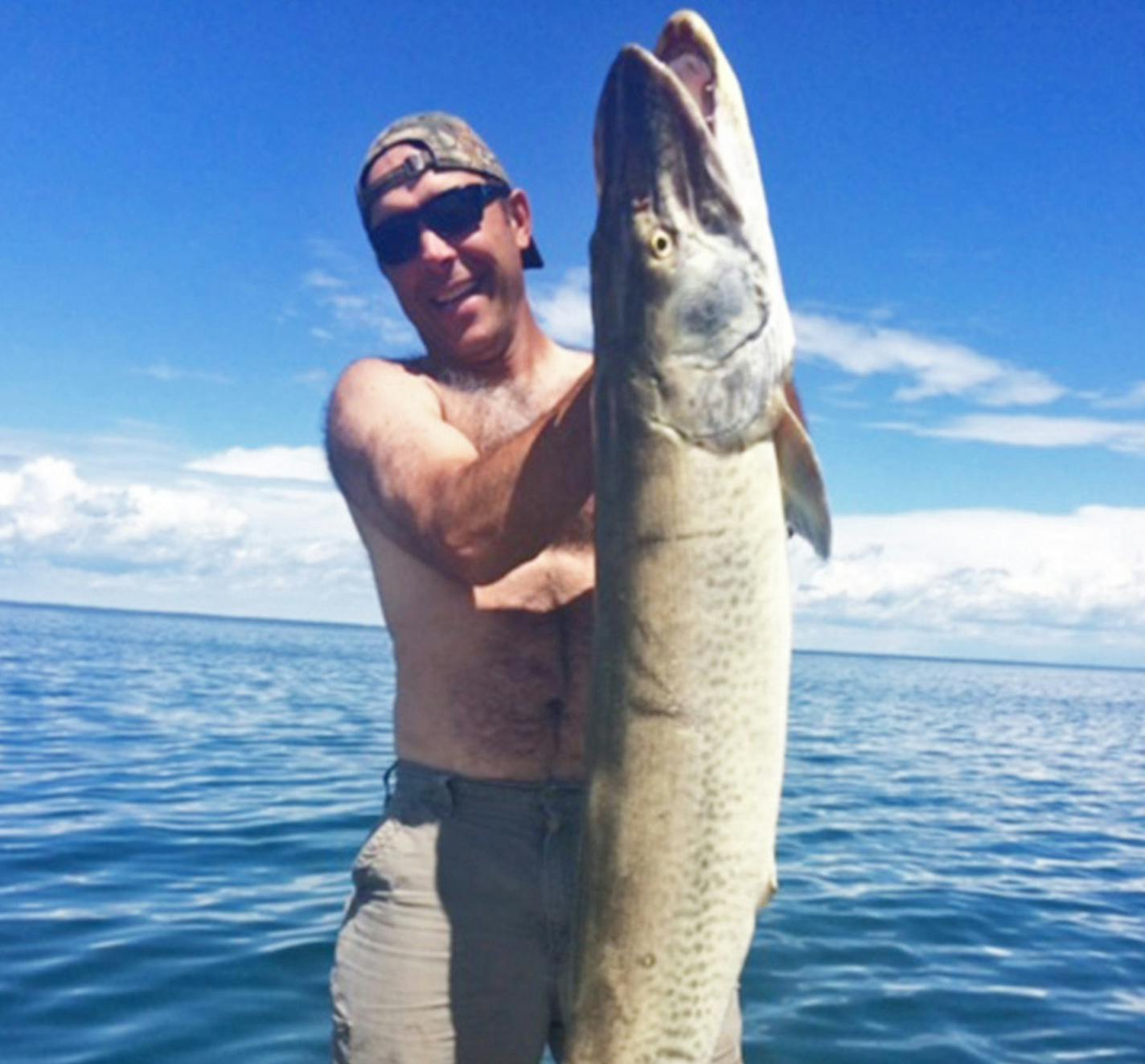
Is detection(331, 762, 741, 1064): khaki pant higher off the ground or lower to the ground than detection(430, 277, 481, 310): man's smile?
lower

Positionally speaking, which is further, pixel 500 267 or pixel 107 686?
pixel 107 686

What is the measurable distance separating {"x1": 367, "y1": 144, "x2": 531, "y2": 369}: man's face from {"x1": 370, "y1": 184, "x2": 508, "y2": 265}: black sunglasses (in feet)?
0.06

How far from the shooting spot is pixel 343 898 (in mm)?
10023

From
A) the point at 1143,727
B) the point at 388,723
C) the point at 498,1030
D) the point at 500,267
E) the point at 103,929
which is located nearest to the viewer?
the point at 498,1030

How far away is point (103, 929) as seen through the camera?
8.98m

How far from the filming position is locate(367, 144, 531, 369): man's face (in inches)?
154

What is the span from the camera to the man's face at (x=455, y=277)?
3908 millimetres

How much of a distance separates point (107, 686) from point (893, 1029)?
27.5m

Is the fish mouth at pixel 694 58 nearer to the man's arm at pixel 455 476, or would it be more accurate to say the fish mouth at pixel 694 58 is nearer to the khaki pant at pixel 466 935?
the man's arm at pixel 455 476

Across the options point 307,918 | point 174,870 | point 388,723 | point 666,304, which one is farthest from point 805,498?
point 388,723

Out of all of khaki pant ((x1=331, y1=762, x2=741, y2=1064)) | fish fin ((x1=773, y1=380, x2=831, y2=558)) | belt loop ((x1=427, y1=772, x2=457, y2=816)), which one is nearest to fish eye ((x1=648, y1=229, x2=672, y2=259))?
fish fin ((x1=773, y1=380, x2=831, y2=558))

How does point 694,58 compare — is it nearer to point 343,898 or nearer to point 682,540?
point 682,540

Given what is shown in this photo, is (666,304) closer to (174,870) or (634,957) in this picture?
(634,957)

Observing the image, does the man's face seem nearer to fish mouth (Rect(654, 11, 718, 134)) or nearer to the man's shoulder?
the man's shoulder
